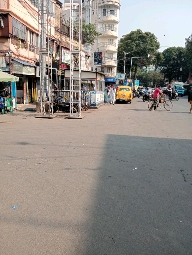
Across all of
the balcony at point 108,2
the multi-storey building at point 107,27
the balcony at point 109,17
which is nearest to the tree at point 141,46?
the multi-storey building at point 107,27

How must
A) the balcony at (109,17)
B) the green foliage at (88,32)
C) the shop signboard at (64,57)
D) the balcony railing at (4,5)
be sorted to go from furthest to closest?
the balcony at (109,17), the green foliage at (88,32), the shop signboard at (64,57), the balcony railing at (4,5)

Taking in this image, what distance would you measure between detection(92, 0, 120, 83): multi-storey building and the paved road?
49.5 meters

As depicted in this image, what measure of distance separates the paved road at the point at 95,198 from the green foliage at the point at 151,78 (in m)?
86.5

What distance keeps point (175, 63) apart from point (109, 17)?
27961mm

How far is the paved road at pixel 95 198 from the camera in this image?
115 inches

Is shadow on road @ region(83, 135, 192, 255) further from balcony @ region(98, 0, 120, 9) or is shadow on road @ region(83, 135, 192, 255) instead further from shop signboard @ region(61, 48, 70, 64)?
balcony @ region(98, 0, 120, 9)

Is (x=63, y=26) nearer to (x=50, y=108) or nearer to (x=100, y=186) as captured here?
(x=50, y=108)

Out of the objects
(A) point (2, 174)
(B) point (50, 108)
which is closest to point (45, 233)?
(A) point (2, 174)

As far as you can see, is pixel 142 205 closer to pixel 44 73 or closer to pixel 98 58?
pixel 44 73

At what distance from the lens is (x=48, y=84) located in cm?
1509

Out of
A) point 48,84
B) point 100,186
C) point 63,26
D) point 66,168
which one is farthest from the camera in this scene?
point 63,26

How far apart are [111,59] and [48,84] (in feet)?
138

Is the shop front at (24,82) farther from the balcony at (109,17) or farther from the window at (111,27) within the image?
the window at (111,27)

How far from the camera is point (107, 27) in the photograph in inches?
2213
